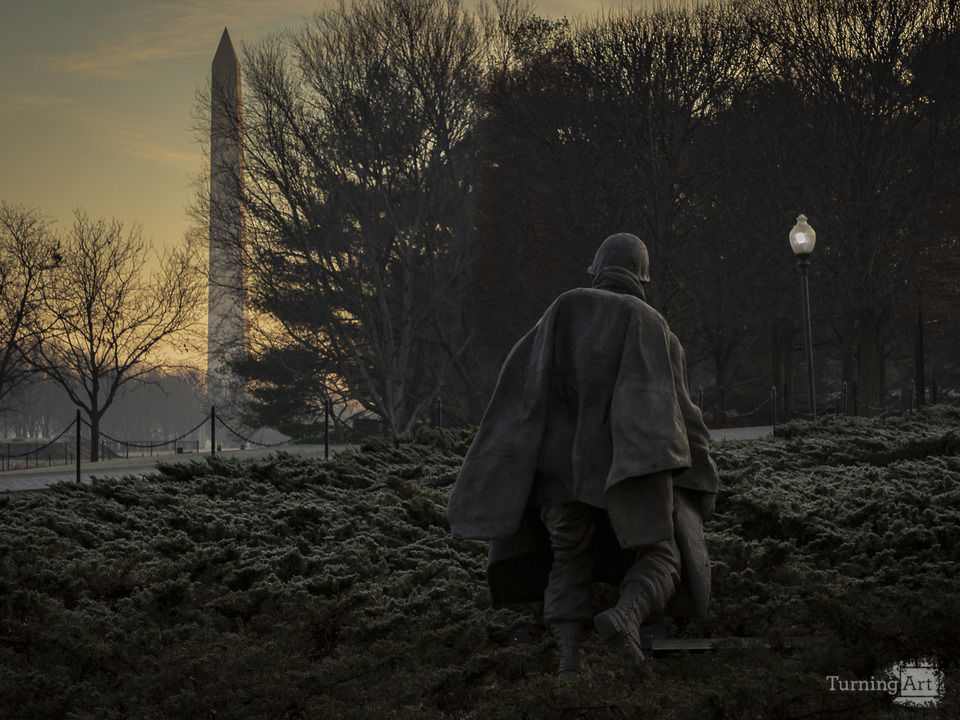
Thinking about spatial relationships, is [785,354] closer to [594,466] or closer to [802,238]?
[802,238]

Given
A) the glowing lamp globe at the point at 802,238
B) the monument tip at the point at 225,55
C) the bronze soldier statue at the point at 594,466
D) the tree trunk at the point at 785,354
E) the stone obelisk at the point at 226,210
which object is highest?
the monument tip at the point at 225,55

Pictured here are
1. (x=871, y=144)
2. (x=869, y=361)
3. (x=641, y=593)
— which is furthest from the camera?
(x=869, y=361)

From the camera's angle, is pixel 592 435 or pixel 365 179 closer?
pixel 592 435

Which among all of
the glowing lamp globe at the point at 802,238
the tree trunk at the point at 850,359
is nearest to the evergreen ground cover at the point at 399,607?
the glowing lamp globe at the point at 802,238

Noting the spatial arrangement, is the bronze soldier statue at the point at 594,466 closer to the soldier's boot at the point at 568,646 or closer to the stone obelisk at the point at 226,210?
the soldier's boot at the point at 568,646

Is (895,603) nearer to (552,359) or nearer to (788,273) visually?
(552,359)

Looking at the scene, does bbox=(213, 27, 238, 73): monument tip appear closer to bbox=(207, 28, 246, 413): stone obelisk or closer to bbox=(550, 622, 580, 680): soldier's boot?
bbox=(207, 28, 246, 413): stone obelisk

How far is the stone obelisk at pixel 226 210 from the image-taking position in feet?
86.8

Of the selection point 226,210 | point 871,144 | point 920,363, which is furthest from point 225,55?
point 920,363

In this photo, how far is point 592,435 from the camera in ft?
16.1

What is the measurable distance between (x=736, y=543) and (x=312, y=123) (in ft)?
66.5

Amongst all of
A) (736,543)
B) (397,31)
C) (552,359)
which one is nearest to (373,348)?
(397,31)

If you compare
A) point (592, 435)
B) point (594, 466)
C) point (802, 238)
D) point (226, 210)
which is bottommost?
point (594, 466)

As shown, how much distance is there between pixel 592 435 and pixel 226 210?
2308cm
